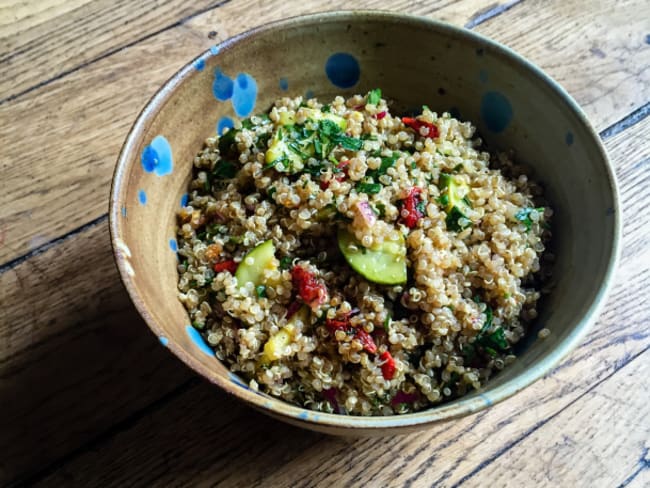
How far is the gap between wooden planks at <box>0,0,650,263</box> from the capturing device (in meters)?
1.68

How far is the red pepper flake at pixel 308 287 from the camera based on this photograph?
3.97 feet

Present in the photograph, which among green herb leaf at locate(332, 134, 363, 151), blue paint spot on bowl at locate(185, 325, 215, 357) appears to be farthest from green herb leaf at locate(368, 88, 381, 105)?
blue paint spot on bowl at locate(185, 325, 215, 357)

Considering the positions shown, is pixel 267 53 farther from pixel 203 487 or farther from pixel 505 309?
pixel 203 487

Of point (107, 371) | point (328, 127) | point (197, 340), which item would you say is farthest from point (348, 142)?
point (107, 371)

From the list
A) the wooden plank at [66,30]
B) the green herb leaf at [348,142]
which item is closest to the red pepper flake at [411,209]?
the green herb leaf at [348,142]

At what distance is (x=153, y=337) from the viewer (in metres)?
1.38

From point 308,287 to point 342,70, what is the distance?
62cm

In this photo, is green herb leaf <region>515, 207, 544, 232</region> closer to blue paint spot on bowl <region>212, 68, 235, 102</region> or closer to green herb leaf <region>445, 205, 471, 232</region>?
green herb leaf <region>445, 205, 471, 232</region>

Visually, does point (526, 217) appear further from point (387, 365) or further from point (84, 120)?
point (84, 120)

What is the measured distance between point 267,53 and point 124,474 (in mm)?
982

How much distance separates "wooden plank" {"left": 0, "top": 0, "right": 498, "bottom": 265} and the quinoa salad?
0.47 m

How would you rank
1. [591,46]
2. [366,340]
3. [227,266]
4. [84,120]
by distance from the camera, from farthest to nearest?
[591,46] < [84,120] < [227,266] < [366,340]

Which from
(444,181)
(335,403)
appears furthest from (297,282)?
(444,181)

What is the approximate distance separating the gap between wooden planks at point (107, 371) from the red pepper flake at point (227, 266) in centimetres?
31
